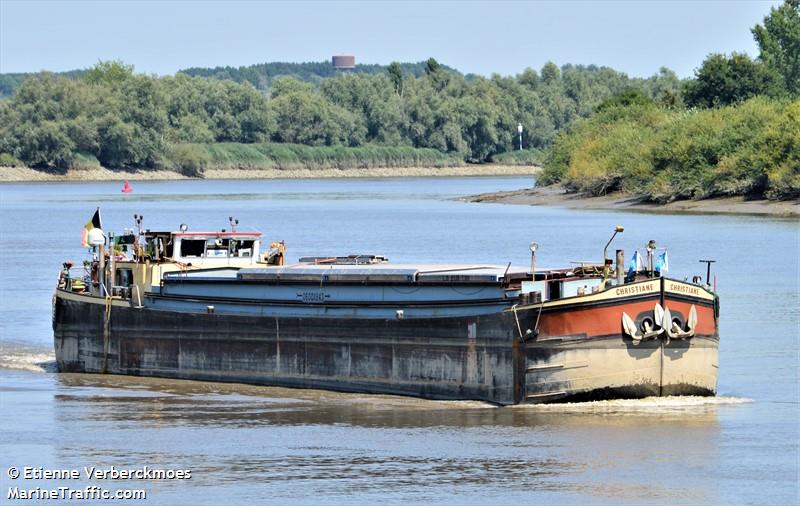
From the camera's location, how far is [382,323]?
33562 millimetres

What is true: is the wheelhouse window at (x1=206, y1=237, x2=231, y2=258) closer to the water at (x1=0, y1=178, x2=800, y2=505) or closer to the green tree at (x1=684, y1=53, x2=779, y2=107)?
the water at (x1=0, y1=178, x2=800, y2=505)

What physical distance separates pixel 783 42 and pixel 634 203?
2593 inches

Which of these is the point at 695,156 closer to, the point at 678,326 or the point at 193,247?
the point at 193,247

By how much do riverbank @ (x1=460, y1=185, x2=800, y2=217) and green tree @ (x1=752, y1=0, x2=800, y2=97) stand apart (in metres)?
43.2

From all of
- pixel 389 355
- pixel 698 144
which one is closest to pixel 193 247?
pixel 389 355

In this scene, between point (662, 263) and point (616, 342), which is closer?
point (616, 342)

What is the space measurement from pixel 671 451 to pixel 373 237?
2100 inches

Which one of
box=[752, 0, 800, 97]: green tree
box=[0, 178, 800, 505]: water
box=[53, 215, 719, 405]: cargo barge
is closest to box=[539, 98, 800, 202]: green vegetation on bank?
box=[752, 0, 800, 97]: green tree

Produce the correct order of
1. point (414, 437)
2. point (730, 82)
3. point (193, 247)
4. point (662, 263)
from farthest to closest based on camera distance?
1. point (730, 82)
2. point (193, 247)
3. point (662, 263)
4. point (414, 437)

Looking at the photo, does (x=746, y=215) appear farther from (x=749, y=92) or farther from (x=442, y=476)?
(x=442, y=476)

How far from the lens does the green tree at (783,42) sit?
16312 cm

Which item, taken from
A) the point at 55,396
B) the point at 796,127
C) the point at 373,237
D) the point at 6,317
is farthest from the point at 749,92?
the point at 55,396

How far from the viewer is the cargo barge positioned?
102ft

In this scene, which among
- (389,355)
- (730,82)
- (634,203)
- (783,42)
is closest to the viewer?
(389,355)
